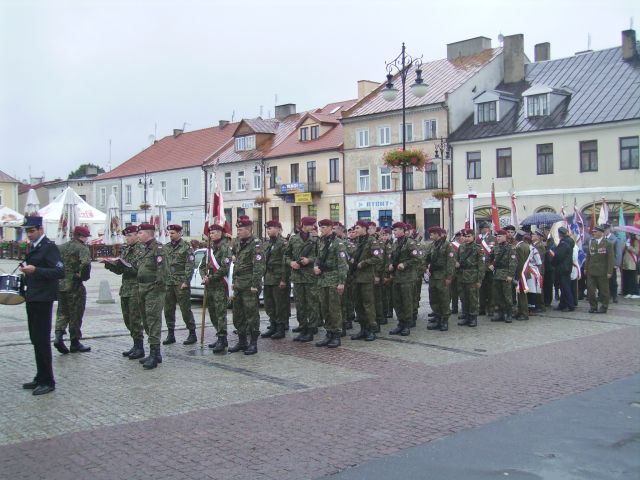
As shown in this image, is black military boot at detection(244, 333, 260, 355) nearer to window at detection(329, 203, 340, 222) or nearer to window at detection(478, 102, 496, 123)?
window at detection(478, 102, 496, 123)

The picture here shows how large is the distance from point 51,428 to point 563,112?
3525 centimetres

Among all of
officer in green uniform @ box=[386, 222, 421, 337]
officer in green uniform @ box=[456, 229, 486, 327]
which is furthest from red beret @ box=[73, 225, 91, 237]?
officer in green uniform @ box=[456, 229, 486, 327]

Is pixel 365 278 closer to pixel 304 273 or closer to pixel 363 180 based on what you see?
pixel 304 273

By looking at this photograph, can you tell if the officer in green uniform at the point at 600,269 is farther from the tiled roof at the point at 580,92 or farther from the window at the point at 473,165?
the window at the point at 473,165

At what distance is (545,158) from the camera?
36.9 meters

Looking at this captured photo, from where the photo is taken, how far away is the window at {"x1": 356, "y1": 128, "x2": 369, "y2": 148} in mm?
45406

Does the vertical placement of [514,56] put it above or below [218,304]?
above

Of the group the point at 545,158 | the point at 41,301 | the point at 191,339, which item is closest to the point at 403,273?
the point at 191,339

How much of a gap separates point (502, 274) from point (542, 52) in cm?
3498

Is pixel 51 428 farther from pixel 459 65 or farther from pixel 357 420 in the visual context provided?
pixel 459 65

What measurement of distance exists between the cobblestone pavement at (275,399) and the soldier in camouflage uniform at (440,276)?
0.72 metres

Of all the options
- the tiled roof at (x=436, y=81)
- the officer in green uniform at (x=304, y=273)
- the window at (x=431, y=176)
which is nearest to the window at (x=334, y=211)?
the tiled roof at (x=436, y=81)

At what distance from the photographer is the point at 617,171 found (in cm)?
3406

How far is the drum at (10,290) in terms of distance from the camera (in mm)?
8023
